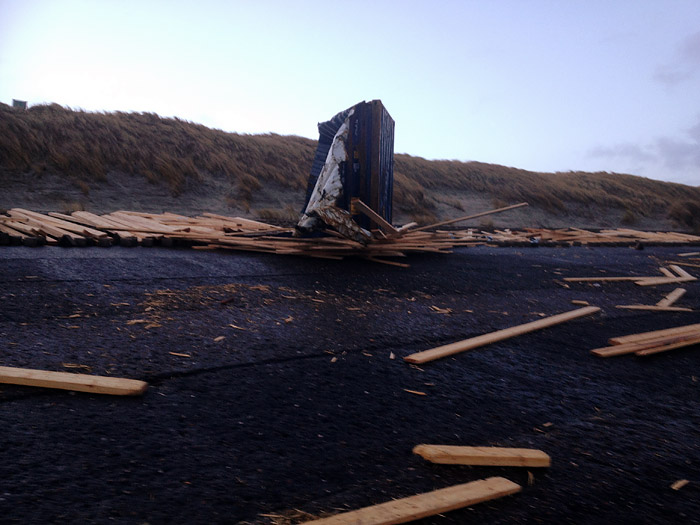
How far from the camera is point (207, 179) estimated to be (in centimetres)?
1955

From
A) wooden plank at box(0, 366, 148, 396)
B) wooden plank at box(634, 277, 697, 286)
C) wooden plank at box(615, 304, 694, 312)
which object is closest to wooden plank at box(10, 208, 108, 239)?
wooden plank at box(0, 366, 148, 396)

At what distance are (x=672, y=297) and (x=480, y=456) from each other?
5239 mm

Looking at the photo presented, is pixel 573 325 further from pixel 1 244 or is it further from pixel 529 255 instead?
pixel 1 244

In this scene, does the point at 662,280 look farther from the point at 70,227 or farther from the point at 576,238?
the point at 70,227

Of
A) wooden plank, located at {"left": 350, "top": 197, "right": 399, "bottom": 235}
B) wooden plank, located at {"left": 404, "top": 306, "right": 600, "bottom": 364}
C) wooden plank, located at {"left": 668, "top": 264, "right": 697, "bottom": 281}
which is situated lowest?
wooden plank, located at {"left": 404, "top": 306, "right": 600, "bottom": 364}

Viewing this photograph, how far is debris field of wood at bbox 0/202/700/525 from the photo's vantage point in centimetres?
178

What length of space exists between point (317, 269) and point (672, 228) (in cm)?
2685

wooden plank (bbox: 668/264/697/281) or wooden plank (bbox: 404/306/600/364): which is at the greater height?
wooden plank (bbox: 668/264/697/281)

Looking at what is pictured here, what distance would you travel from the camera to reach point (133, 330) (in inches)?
136

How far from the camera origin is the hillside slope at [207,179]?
16.7 meters

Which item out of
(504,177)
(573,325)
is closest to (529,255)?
(573,325)

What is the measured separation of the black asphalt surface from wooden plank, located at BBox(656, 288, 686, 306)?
69 cm

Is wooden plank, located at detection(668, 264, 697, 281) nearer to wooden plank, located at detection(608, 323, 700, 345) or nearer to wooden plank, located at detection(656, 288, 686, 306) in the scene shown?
wooden plank, located at detection(656, 288, 686, 306)

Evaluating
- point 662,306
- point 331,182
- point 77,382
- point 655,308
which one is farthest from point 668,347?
point 331,182
